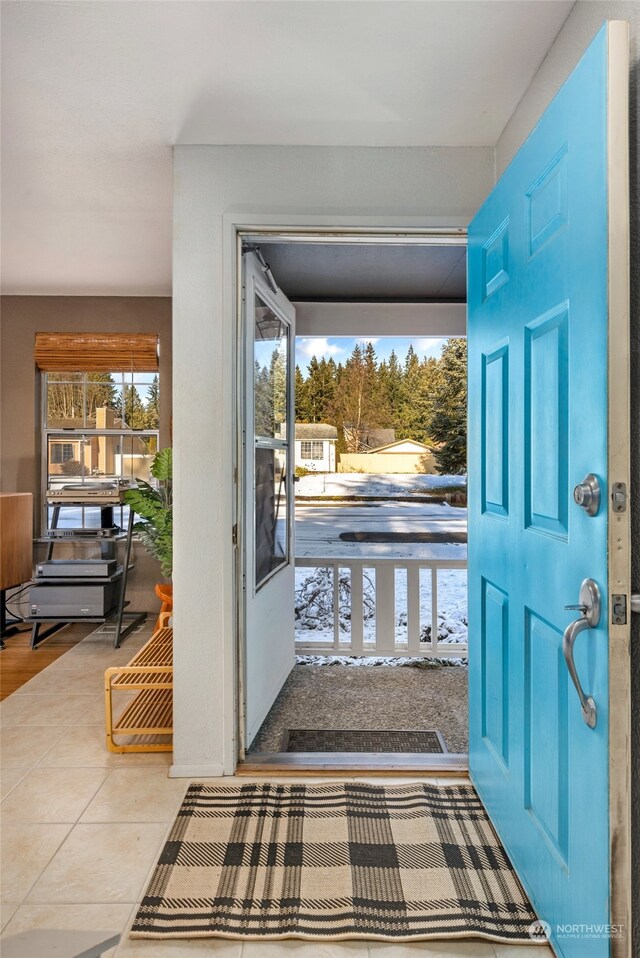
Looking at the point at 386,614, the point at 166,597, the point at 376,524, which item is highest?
the point at 376,524

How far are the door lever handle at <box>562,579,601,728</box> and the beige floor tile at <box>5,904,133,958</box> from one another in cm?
135

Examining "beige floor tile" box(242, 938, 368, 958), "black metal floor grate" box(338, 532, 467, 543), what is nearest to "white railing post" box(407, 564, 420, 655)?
"black metal floor grate" box(338, 532, 467, 543)

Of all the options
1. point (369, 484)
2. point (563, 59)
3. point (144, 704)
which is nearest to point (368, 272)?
point (369, 484)

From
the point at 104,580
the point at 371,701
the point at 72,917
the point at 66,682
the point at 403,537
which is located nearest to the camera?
the point at 72,917

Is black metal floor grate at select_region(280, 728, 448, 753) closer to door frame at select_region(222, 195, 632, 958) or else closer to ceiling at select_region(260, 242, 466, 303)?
door frame at select_region(222, 195, 632, 958)

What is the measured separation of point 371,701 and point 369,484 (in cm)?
203

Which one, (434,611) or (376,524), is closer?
(434,611)

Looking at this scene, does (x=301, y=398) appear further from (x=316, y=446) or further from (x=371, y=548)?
(x=371, y=548)

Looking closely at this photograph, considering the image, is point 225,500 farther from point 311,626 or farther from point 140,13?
point 311,626

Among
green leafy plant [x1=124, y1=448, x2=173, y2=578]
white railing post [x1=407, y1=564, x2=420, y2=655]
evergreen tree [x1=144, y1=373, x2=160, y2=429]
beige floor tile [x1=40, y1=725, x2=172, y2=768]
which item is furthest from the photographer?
evergreen tree [x1=144, y1=373, x2=160, y2=429]

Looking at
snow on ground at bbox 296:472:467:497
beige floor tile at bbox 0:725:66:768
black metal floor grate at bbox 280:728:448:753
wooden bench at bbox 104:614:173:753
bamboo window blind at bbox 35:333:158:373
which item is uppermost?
A: bamboo window blind at bbox 35:333:158:373

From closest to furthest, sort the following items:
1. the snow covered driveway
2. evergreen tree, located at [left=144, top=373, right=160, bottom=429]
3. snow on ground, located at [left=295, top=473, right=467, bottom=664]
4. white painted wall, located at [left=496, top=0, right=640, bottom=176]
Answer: white painted wall, located at [left=496, top=0, right=640, bottom=176] < snow on ground, located at [left=295, top=473, right=467, bottom=664] < the snow covered driveway < evergreen tree, located at [left=144, top=373, right=160, bottom=429]

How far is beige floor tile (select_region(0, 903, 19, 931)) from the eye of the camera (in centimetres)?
158

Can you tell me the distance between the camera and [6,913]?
162 centimetres
